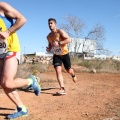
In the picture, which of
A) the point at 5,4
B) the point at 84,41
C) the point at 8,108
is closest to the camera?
the point at 5,4

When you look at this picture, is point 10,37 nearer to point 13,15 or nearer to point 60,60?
point 13,15

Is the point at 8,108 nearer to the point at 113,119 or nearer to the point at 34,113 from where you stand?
the point at 34,113

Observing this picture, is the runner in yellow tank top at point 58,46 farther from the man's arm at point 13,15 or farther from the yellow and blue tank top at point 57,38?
the man's arm at point 13,15

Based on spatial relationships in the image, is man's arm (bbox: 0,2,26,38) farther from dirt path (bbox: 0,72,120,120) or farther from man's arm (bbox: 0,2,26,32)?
dirt path (bbox: 0,72,120,120)

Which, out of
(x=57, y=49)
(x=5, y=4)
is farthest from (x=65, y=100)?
(x=5, y=4)

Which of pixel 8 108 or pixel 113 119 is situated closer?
pixel 113 119

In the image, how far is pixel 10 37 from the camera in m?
4.57

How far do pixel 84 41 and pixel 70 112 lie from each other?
43.7m

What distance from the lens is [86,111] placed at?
523 cm

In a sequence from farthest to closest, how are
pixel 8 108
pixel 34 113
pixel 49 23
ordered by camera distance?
1. pixel 49 23
2. pixel 8 108
3. pixel 34 113

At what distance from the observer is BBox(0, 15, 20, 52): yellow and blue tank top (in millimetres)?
4461

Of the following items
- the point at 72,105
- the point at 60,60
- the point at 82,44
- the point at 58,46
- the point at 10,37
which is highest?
the point at 82,44

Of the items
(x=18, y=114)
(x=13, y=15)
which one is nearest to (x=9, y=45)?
(x=13, y=15)

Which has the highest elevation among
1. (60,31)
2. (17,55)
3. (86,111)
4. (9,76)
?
(60,31)
